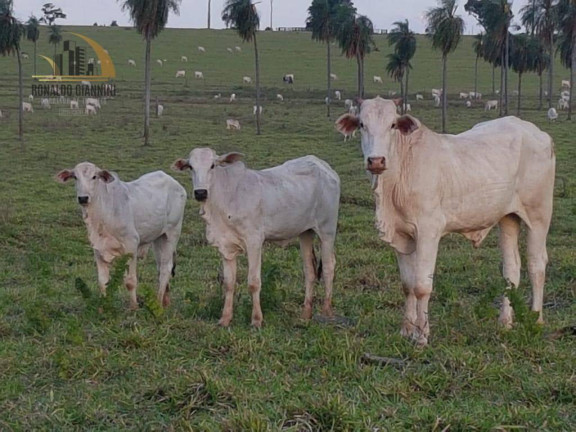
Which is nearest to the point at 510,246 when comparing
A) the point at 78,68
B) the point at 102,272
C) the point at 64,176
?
the point at 102,272

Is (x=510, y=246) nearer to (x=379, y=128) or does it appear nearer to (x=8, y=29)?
(x=379, y=128)

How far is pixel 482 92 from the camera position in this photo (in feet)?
204

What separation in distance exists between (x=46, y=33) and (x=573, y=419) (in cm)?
8860

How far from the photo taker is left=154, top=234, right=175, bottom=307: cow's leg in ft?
30.2

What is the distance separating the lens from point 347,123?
272 inches

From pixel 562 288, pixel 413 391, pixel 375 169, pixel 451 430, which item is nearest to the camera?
pixel 451 430

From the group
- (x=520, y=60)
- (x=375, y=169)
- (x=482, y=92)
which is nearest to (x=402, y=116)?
(x=375, y=169)

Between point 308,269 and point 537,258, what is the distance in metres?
2.17

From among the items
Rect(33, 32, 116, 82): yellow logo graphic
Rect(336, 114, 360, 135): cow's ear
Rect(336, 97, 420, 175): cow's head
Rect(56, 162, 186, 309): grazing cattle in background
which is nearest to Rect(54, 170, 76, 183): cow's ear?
Rect(56, 162, 186, 309): grazing cattle in background

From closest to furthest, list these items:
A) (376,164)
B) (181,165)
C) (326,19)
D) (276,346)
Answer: (376,164)
(276,346)
(181,165)
(326,19)

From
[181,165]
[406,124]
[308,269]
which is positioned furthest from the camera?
[308,269]

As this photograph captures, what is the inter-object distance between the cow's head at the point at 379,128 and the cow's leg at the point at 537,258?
157 centimetres

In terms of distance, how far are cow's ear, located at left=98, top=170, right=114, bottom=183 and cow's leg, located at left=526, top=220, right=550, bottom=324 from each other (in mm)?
4184

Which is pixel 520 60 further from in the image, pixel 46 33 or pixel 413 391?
pixel 46 33
